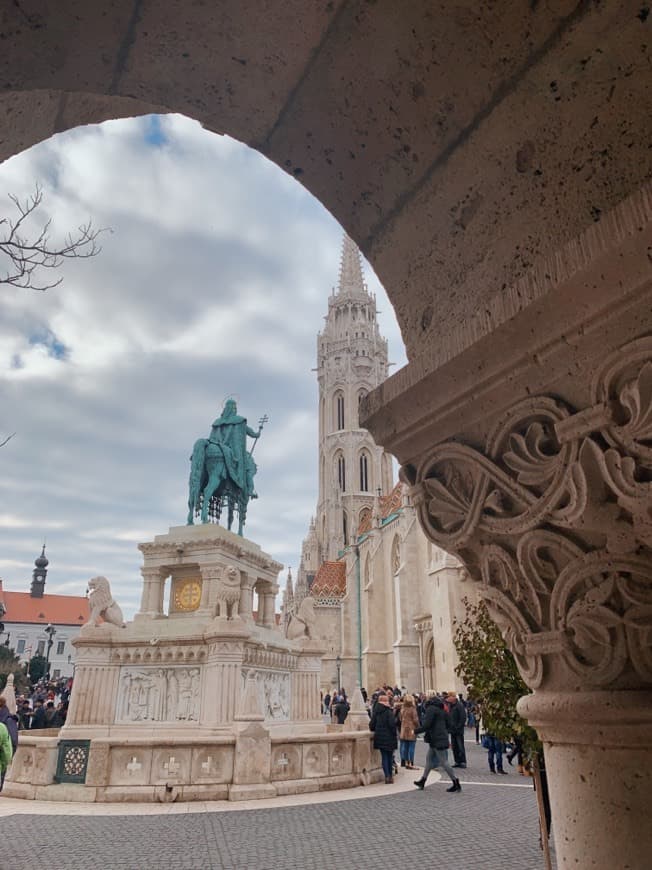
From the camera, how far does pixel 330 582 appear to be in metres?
50.6

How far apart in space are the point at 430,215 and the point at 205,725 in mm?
10406

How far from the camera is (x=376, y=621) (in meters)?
42.1

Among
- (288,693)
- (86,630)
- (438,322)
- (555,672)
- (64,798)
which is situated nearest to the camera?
(555,672)

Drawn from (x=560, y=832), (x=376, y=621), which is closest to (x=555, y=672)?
(x=560, y=832)

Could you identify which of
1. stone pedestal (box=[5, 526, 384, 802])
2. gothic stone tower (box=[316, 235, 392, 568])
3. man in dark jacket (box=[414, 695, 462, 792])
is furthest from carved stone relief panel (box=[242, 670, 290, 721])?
gothic stone tower (box=[316, 235, 392, 568])

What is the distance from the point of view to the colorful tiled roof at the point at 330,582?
49812mm

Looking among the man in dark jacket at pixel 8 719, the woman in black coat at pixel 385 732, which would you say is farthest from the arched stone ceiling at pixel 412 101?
the woman in black coat at pixel 385 732

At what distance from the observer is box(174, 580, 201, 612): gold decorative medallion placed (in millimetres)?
13070

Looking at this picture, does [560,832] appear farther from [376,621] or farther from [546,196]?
[376,621]

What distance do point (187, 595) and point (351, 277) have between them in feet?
226

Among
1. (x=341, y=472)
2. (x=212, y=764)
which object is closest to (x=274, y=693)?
(x=212, y=764)

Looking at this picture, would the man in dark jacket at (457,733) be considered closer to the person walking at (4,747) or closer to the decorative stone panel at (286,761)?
the decorative stone panel at (286,761)

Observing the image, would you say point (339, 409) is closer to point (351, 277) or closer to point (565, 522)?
point (351, 277)

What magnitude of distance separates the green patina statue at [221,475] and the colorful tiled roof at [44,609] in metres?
62.7
